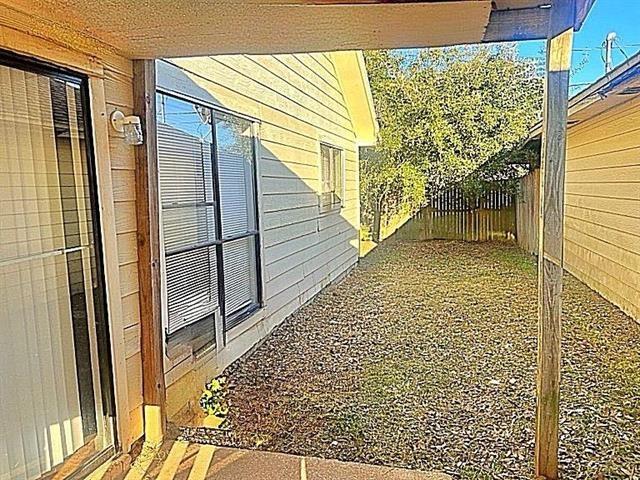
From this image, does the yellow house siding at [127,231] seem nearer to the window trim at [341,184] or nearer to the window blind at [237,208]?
the window blind at [237,208]

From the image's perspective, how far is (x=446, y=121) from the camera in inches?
526

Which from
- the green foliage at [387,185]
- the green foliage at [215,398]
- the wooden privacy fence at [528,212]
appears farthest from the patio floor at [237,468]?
the green foliage at [387,185]

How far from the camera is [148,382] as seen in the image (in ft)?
9.95

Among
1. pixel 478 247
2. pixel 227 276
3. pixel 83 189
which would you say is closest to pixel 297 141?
pixel 227 276

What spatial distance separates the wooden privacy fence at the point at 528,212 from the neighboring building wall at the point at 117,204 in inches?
343

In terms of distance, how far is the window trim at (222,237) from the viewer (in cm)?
378

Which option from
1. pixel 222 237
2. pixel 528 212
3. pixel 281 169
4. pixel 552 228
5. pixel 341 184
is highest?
pixel 281 169

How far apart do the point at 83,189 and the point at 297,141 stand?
13.7ft

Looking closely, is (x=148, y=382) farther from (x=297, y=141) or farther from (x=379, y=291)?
(x=379, y=291)

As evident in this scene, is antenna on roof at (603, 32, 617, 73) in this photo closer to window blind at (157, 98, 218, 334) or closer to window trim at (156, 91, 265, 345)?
window trim at (156, 91, 265, 345)

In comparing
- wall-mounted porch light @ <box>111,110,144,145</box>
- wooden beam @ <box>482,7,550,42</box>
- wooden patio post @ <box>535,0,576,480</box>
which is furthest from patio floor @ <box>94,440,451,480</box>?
wooden beam @ <box>482,7,550,42</box>

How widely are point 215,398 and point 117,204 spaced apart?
169cm

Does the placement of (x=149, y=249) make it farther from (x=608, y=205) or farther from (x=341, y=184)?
(x=341, y=184)

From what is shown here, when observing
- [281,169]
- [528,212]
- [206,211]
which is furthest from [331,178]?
[528,212]
